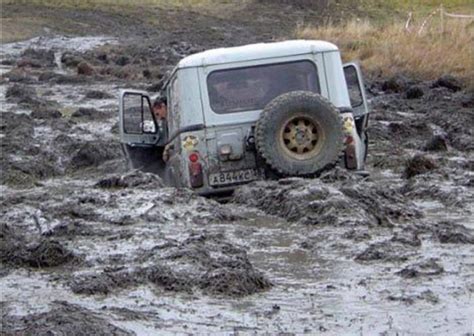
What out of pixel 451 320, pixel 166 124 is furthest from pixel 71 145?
pixel 451 320

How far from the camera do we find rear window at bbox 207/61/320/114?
37.5 feet

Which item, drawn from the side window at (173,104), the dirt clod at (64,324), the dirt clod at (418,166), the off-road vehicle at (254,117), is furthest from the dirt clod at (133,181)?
the dirt clod at (64,324)

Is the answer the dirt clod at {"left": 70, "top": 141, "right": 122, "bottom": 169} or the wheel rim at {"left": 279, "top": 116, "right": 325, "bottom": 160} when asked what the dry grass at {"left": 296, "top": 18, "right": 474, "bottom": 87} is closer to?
the dirt clod at {"left": 70, "top": 141, "right": 122, "bottom": 169}

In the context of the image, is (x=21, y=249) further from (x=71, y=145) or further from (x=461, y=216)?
(x=71, y=145)

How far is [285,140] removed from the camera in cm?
1119

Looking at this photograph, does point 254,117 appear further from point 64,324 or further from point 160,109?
point 64,324

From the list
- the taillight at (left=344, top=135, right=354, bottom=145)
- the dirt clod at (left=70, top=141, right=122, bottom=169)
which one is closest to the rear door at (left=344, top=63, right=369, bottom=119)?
the taillight at (left=344, top=135, right=354, bottom=145)

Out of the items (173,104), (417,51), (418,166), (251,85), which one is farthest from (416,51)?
(251,85)

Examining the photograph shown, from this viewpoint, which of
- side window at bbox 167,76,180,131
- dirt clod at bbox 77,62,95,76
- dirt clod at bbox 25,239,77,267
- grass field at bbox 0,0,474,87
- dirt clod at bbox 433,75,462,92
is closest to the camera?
dirt clod at bbox 25,239,77,267

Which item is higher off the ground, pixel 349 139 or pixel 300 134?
pixel 300 134

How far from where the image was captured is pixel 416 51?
27172 mm

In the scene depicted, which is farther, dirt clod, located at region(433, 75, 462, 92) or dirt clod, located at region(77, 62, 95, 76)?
dirt clod, located at region(77, 62, 95, 76)

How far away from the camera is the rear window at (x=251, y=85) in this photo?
11.4 metres

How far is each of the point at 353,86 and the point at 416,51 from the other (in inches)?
582
